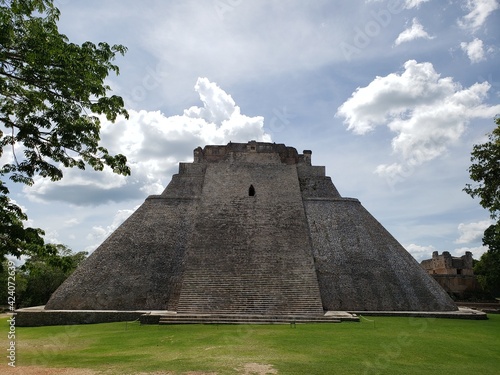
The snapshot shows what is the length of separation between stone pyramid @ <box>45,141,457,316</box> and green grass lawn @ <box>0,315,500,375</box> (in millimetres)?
2404

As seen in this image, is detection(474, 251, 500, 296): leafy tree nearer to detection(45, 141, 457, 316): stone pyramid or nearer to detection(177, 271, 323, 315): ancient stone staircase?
detection(45, 141, 457, 316): stone pyramid

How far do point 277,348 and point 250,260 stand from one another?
27.6ft

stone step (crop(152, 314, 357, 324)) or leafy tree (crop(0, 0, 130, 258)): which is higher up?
leafy tree (crop(0, 0, 130, 258))

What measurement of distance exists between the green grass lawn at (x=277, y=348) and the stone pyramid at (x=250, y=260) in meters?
2.40

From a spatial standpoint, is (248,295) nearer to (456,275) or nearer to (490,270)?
(490,270)

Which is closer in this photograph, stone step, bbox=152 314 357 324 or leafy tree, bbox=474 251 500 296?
stone step, bbox=152 314 357 324

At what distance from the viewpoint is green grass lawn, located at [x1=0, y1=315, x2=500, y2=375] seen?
7289 millimetres

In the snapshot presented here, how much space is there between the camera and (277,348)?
8977mm

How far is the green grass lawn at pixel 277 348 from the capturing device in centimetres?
729

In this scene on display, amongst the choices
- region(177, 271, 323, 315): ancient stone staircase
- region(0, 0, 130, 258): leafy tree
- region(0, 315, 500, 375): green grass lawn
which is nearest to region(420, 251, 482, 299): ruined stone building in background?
region(0, 315, 500, 375): green grass lawn

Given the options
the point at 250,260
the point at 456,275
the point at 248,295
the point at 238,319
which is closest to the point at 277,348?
the point at 238,319

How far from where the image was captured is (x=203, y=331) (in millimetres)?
11797

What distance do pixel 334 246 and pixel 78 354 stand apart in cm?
1237

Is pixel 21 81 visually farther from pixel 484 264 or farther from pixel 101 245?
pixel 484 264
